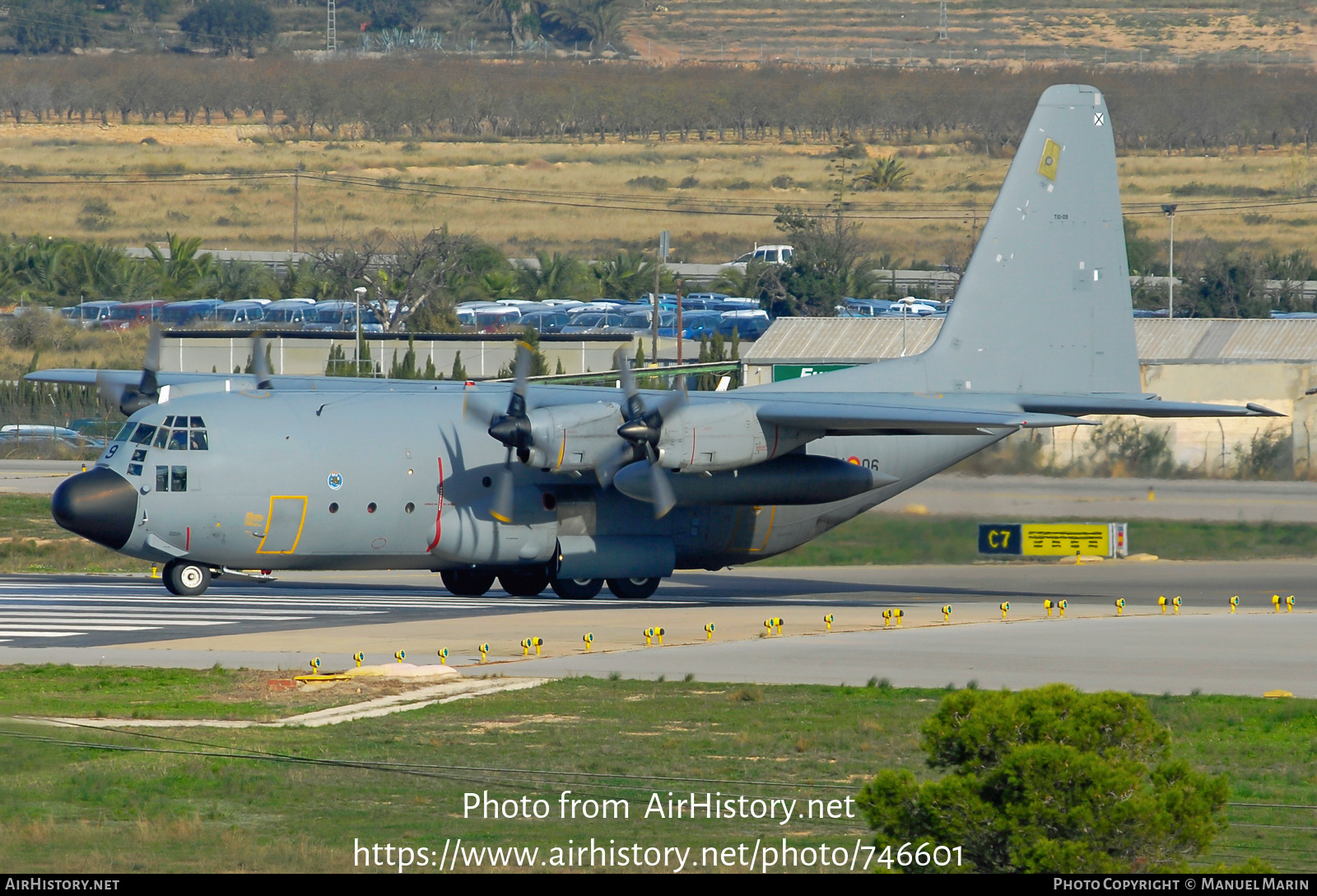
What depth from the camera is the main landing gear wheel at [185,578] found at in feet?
85.7

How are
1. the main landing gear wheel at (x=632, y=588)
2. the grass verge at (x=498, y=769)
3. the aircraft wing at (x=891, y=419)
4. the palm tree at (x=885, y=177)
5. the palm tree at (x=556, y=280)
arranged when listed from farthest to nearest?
Result: the palm tree at (x=885, y=177)
the palm tree at (x=556, y=280)
the main landing gear wheel at (x=632, y=588)
the aircraft wing at (x=891, y=419)
the grass verge at (x=498, y=769)

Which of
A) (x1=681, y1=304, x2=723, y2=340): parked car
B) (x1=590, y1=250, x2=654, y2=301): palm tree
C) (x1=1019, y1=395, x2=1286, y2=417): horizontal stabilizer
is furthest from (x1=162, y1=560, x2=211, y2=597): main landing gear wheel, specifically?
(x1=590, y1=250, x2=654, y2=301): palm tree

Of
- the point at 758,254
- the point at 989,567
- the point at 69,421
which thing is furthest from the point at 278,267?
the point at 989,567

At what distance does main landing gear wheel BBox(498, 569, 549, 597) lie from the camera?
Answer: 1161 inches

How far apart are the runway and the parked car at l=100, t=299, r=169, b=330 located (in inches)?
1840

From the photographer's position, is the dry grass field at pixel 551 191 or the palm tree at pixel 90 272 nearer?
the palm tree at pixel 90 272

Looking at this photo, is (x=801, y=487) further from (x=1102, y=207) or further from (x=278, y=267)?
(x=278, y=267)

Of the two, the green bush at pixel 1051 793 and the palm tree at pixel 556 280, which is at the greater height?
the green bush at pixel 1051 793

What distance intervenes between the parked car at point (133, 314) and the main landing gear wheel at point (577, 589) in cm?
5445

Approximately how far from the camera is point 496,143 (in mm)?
143875

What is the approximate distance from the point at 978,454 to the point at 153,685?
1996 centimetres

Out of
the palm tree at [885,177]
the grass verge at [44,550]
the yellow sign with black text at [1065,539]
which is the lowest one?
the grass verge at [44,550]

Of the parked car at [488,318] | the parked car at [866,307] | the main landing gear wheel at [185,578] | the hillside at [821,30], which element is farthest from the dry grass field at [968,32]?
the main landing gear wheel at [185,578]

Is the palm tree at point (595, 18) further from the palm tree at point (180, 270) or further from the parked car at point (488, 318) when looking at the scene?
the parked car at point (488, 318)
